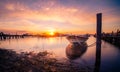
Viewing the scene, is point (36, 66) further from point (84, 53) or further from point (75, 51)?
point (75, 51)

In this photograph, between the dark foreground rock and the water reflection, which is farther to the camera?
the water reflection

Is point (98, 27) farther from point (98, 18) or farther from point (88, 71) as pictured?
point (88, 71)

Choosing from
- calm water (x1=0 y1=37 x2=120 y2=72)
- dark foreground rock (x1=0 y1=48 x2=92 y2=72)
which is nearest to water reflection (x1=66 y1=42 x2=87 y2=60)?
calm water (x1=0 y1=37 x2=120 y2=72)

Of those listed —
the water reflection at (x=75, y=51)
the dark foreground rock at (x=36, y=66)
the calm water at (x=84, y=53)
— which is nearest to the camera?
the dark foreground rock at (x=36, y=66)

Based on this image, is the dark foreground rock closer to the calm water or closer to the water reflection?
the calm water

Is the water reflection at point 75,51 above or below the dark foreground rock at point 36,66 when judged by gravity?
below

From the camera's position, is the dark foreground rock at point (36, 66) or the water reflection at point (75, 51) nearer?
the dark foreground rock at point (36, 66)

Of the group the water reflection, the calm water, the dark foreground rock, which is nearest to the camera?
the dark foreground rock

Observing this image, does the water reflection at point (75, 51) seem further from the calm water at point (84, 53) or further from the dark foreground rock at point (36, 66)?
the dark foreground rock at point (36, 66)

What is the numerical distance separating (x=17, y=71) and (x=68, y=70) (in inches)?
178

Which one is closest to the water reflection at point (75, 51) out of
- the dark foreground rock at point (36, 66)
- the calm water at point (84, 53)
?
the calm water at point (84, 53)

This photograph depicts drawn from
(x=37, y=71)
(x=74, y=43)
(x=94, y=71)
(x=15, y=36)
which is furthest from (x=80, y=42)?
(x=15, y=36)

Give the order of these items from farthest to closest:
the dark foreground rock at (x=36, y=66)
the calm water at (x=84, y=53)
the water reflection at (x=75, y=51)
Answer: the water reflection at (x=75, y=51) < the calm water at (x=84, y=53) < the dark foreground rock at (x=36, y=66)

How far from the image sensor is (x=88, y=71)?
11914mm
